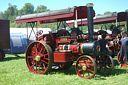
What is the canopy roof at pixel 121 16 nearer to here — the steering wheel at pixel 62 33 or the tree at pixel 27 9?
the steering wheel at pixel 62 33

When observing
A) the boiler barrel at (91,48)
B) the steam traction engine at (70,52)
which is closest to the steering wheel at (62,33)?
the steam traction engine at (70,52)

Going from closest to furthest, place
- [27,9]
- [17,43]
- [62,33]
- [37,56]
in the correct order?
[37,56], [62,33], [17,43], [27,9]

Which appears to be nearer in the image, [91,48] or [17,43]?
[91,48]

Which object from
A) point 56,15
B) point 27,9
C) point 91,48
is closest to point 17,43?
point 56,15

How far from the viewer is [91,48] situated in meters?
5.07

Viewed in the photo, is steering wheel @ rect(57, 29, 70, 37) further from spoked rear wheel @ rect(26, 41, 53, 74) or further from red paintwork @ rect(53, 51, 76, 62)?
red paintwork @ rect(53, 51, 76, 62)

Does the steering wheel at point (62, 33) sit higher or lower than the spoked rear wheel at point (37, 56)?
higher

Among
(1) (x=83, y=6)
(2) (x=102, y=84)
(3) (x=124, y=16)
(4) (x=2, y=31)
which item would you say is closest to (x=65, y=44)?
(1) (x=83, y=6)

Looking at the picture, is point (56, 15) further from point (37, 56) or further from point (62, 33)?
point (37, 56)

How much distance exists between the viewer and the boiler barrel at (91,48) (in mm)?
5070

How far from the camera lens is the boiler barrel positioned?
16.6 ft

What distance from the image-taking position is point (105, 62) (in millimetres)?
5578

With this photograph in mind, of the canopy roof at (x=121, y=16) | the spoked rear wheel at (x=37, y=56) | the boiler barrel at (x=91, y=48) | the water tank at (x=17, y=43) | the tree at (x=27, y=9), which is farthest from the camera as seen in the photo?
the tree at (x=27, y=9)

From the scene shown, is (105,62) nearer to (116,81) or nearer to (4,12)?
(116,81)
